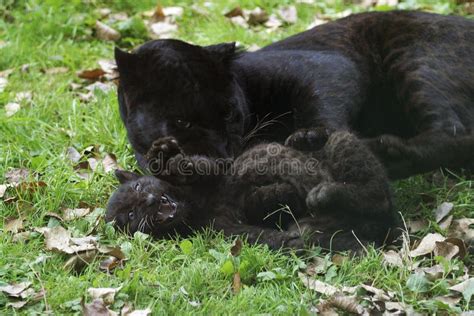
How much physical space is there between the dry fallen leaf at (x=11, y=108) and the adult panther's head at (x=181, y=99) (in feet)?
4.28

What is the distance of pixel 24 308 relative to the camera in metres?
3.19

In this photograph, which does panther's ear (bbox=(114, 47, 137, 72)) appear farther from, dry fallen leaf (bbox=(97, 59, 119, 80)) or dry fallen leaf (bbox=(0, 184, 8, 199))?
dry fallen leaf (bbox=(97, 59, 119, 80))

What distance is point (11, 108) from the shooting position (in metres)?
5.56

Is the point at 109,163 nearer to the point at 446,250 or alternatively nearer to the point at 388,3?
the point at 446,250

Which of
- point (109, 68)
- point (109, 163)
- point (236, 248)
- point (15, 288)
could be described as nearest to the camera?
point (15, 288)

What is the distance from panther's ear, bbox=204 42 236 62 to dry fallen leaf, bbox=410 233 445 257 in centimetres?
167

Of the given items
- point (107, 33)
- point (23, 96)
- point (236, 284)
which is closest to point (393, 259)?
point (236, 284)

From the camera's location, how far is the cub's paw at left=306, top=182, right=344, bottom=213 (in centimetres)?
350

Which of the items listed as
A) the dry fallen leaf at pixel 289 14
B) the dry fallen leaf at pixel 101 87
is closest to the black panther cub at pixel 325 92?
the dry fallen leaf at pixel 101 87

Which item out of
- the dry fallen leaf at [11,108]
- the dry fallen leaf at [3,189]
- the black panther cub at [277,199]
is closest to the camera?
the black panther cub at [277,199]

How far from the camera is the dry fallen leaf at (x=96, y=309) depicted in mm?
3092

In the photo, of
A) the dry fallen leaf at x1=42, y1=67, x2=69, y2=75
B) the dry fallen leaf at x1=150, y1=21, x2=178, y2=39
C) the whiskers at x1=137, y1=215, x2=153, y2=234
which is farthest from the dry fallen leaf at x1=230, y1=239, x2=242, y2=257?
the dry fallen leaf at x1=150, y1=21, x2=178, y2=39

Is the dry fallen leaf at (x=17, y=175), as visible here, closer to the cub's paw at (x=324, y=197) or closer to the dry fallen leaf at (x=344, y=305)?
the cub's paw at (x=324, y=197)

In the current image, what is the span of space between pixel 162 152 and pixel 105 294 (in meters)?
1.06
